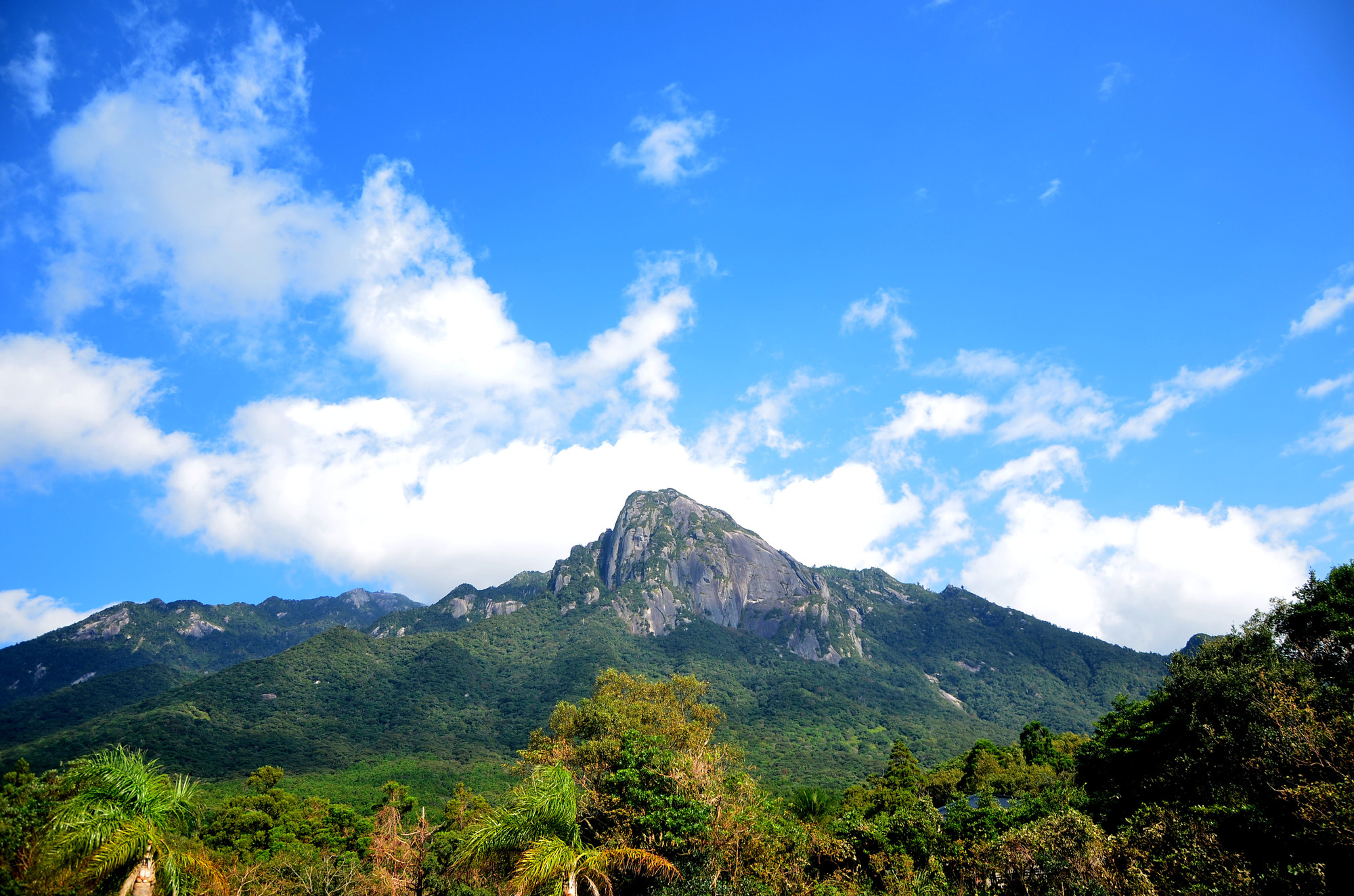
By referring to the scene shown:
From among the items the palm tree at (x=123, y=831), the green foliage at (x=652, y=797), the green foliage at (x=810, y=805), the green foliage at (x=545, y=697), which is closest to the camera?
the palm tree at (x=123, y=831)

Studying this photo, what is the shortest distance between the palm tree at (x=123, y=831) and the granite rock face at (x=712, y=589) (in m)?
154

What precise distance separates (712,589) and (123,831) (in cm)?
17864

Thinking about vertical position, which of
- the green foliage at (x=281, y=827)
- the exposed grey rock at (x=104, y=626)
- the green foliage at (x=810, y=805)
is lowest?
the green foliage at (x=281, y=827)

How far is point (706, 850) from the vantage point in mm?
17562

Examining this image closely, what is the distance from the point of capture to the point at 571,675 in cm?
12394

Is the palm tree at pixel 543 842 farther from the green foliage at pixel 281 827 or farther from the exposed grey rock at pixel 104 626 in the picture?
the exposed grey rock at pixel 104 626

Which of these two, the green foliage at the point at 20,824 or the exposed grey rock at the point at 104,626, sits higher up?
the exposed grey rock at the point at 104,626

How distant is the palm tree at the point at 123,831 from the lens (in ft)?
33.2

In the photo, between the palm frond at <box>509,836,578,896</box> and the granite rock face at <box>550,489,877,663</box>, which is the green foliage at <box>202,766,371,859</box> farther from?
the granite rock face at <box>550,489,877,663</box>

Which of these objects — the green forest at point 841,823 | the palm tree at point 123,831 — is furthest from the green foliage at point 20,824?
the palm tree at point 123,831

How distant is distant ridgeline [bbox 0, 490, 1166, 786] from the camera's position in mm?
93750

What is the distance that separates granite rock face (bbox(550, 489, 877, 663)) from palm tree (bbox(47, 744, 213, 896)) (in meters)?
154

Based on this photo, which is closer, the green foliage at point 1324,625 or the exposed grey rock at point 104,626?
the green foliage at point 1324,625

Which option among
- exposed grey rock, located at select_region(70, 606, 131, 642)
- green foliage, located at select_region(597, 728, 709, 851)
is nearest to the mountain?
exposed grey rock, located at select_region(70, 606, 131, 642)
